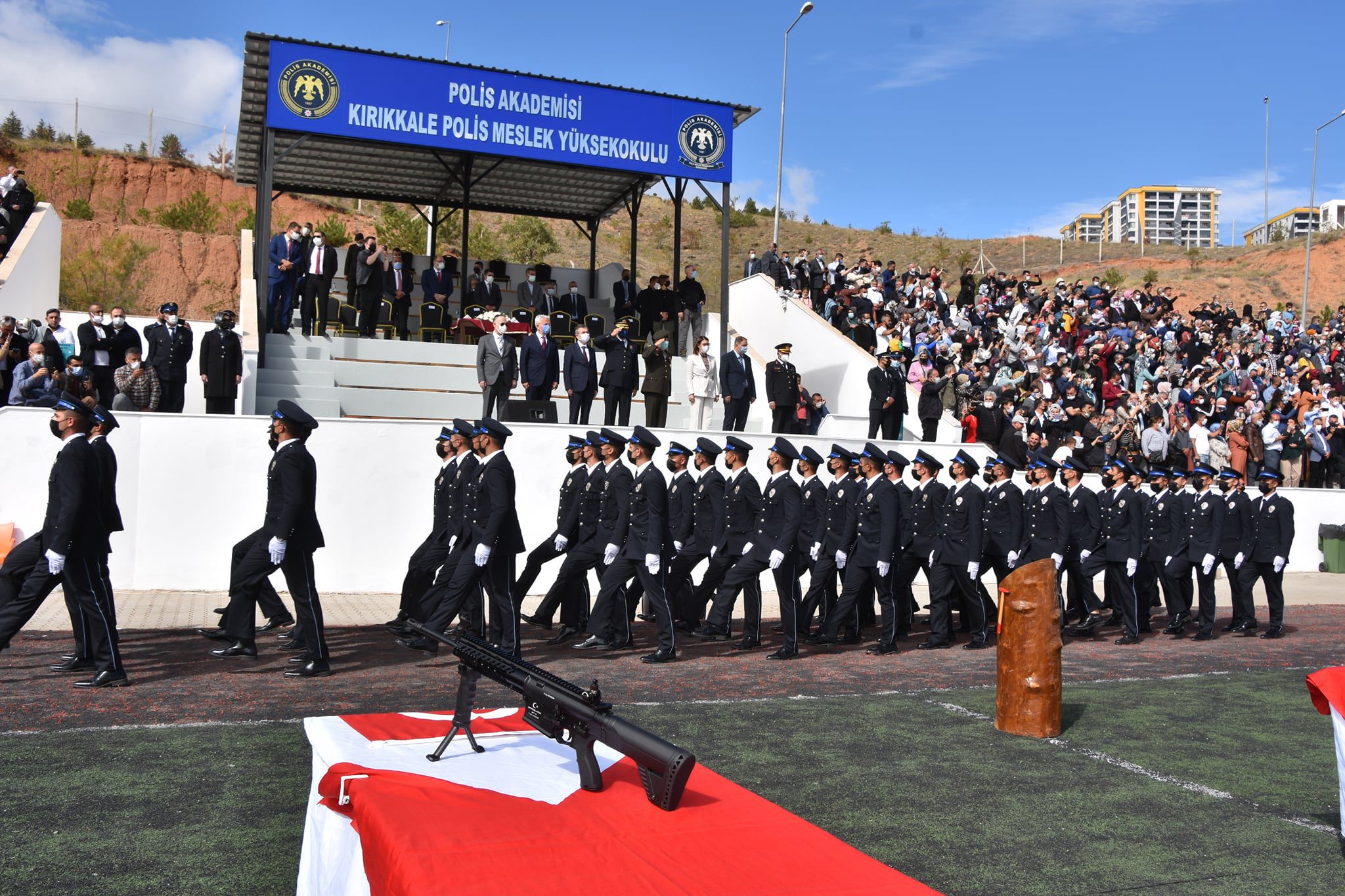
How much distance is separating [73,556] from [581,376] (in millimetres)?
9019

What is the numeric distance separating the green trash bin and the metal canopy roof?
41.7 ft

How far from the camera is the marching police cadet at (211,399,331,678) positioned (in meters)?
8.27

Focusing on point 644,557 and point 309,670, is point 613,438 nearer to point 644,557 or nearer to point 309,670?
point 644,557

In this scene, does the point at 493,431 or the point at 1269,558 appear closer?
the point at 493,431

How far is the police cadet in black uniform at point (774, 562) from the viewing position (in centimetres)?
1025

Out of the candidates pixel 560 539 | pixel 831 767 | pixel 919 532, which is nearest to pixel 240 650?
pixel 560 539

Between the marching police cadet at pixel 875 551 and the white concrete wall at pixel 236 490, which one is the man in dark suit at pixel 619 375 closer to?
the white concrete wall at pixel 236 490

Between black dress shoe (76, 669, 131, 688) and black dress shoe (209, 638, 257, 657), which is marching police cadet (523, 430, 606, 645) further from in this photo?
black dress shoe (76, 669, 131, 688)

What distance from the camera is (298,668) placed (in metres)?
8.27

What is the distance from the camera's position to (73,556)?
7.70 metres

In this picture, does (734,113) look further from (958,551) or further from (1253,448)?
(1253,448)

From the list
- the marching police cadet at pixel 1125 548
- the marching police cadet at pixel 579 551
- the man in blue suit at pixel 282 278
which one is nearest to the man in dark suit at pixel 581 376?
the man in blue suit at pixel 282 278

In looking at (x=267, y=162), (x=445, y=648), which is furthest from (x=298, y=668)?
(x=267, y=162)

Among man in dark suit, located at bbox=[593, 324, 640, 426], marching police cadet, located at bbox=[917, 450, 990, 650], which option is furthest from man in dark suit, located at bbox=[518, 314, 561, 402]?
marching police cadet, located at bbox=[917, 450, 990, 650]
